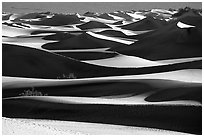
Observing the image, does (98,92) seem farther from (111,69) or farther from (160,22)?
(160,22)

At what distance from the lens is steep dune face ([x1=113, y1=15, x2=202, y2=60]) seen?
61.3 ft

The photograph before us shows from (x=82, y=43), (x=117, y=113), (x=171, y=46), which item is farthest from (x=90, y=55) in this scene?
(x=117, y=113)

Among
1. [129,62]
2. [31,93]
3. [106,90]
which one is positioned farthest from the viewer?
[129,62]

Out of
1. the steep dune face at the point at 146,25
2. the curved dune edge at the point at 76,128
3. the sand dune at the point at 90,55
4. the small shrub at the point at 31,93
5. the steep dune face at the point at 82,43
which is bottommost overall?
the steep dune face at the point at 146,25

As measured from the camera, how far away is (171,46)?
64.9 ft

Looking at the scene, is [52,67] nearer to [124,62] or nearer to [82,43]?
[124,62]

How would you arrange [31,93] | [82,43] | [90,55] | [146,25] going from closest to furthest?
1. [31,93]
2. [90,55]
3. [82,43]
4. [146,25]

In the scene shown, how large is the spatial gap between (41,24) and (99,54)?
20888 millimetres

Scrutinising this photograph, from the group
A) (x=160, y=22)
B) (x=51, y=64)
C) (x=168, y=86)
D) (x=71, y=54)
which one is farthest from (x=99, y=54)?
(x=160, y=22)

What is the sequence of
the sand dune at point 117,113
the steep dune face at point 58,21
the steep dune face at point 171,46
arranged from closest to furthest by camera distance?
the sand dune at point 117,113 < the steep dune face at point 171,46 < the steep dune face at point 58,21

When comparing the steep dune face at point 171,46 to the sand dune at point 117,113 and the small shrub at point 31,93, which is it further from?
the sand dune at point 117,113

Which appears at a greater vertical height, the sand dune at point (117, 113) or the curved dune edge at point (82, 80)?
the sand dune at point (117, 113)

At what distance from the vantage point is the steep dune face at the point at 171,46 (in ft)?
61.3

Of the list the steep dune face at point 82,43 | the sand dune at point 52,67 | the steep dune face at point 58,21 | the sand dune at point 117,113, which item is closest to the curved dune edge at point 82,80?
the sand dune at point 52,67
